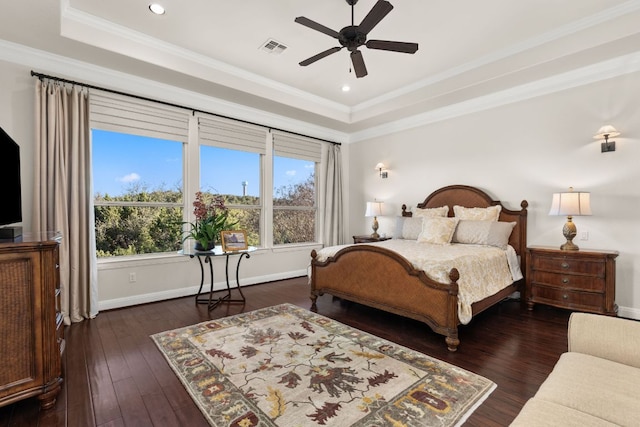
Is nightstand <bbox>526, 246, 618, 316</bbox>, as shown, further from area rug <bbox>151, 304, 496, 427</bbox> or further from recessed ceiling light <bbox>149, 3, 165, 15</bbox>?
recessed ceiling light <bbox>149, 3, 165, 15</bbox>

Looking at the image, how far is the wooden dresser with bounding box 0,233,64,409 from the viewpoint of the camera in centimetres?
174

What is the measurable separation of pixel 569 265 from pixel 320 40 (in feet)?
12.0

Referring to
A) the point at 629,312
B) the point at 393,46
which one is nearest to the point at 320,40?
the point at 393,46

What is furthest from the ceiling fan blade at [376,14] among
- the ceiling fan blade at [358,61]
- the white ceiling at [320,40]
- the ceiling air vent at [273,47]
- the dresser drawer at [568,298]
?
the dresser drawer at [568,298]

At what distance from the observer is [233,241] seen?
3.90 metres

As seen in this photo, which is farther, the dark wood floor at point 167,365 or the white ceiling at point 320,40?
the white ceiling at point 320,40

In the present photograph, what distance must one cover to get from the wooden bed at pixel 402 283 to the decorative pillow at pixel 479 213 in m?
0.11

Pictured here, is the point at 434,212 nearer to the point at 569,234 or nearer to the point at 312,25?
the point at 569,234

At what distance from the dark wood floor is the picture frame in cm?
71

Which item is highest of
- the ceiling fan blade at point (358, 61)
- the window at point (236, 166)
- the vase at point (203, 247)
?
the ceiling fan blade at point (358, 61)

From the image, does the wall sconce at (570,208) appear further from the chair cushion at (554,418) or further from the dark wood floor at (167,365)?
the chair cushion at (554,418)

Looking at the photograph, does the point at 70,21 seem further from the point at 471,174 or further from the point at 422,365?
the point at 471,174

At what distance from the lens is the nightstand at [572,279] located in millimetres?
3184

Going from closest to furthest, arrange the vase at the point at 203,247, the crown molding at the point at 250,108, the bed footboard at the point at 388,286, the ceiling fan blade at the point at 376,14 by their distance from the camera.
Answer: the ceiling fan blade at the point at 376,14 → the bed footboard at the point at 388,286 → the crown molding at the point at 250,108 → the vase at the point at 203,247
